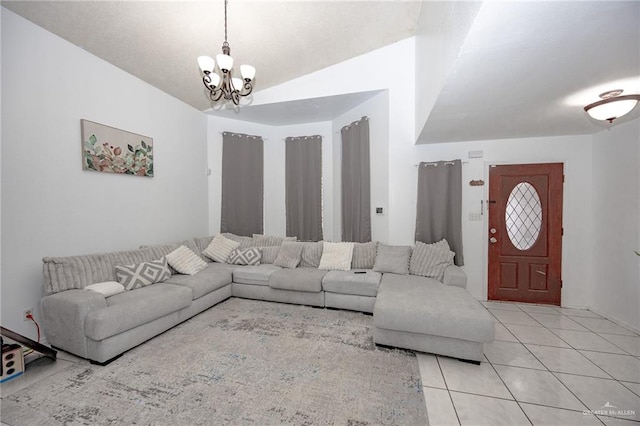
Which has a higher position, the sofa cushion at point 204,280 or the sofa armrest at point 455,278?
the sofa armrest at point 455,278

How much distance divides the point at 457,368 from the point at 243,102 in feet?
14.7

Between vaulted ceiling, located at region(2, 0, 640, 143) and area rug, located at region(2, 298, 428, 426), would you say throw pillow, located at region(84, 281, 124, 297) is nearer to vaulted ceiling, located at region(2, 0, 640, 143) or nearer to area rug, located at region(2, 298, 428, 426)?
area rug, located at region(2, 298, 428, 426)

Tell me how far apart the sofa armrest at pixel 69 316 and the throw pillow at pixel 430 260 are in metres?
3.34

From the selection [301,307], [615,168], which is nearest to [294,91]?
[301,307]

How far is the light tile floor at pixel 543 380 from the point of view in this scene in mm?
1629

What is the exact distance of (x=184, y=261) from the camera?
11.2 feet

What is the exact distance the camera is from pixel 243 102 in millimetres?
4254

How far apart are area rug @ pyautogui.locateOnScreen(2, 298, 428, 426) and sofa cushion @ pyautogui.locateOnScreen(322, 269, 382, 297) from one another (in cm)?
54

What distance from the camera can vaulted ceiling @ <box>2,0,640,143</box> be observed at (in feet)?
4.30

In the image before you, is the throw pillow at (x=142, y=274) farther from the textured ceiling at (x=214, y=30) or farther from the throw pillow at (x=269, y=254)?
the textured ceiling at (x=214, y=30)

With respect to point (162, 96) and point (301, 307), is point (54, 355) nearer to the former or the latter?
point (301, 307)

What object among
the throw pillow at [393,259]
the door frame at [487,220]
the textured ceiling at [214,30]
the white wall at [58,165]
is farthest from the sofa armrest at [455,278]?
the white wall at [58,165]

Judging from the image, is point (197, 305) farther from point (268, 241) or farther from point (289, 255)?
point (268, 241)

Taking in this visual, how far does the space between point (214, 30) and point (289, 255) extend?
115 inches
